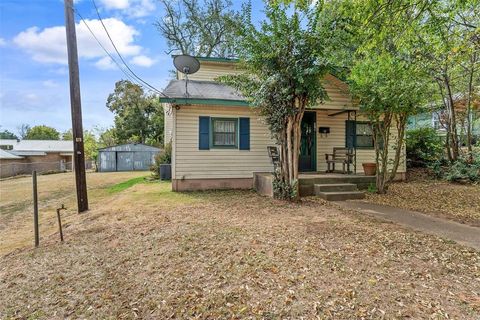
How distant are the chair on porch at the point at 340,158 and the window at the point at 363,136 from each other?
3.81 ft

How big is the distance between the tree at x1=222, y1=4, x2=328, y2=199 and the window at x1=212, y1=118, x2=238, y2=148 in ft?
6.80

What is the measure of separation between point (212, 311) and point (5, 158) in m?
34.2

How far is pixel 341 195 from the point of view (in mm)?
7293

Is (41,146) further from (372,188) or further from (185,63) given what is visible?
(372,188)

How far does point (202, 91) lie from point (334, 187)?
17.9ft

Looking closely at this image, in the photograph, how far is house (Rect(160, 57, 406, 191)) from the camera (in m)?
8.86

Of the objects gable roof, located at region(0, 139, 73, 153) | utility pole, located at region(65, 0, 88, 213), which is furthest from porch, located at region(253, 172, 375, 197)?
gable roof, located at region(0, 139, 73, 153)

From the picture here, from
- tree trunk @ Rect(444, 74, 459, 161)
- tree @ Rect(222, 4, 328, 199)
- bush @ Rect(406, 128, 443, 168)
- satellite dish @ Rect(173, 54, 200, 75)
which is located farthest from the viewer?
bush @ Rect(406, 128, 443, 168)

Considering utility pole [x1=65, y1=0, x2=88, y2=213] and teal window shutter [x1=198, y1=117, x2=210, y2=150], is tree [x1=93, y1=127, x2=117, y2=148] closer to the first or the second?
teal window shutter [x1=198, y1=117, x2=210, y2=150]

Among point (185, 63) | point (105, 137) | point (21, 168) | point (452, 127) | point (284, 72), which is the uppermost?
point (185, 63)

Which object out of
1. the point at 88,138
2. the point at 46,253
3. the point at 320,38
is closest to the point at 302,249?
the point at 46,253

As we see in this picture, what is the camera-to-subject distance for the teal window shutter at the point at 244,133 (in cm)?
934

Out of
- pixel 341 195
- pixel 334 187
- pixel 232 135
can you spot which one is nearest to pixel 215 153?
pixel 232 135

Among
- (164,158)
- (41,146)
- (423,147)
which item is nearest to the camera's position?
(423,147)
